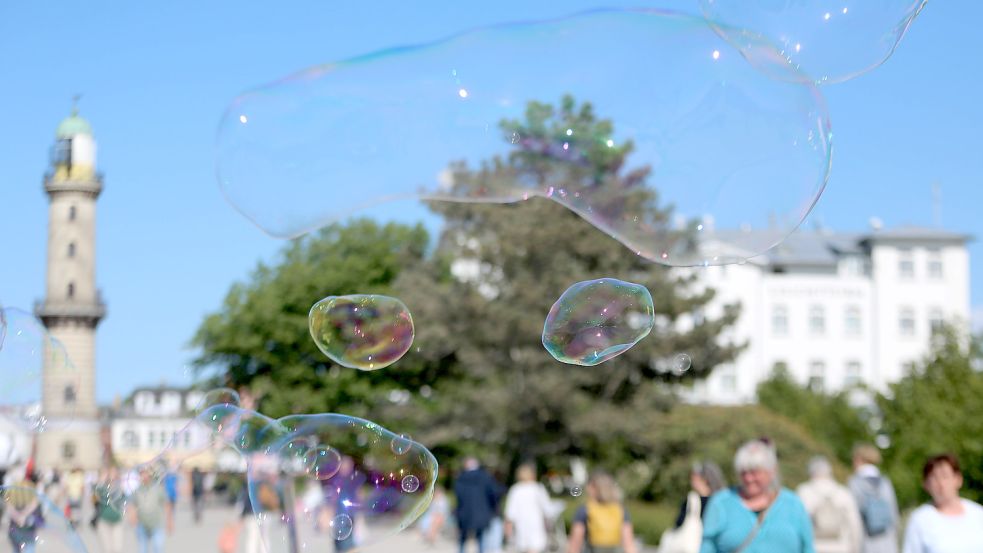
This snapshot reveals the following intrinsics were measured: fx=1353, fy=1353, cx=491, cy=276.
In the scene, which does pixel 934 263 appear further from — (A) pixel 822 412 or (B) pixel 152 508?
(B) pixel 152 508

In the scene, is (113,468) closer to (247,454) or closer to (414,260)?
(247,454)

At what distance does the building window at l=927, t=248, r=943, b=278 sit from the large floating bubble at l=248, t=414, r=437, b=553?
71090mm

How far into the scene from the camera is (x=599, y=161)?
258 inches

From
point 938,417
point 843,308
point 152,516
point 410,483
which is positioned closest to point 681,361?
point 152,516

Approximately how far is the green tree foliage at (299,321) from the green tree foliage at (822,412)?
18.0 meters

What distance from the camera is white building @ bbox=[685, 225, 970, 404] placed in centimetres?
7294

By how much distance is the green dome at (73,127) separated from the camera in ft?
205

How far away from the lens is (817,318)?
7344cm

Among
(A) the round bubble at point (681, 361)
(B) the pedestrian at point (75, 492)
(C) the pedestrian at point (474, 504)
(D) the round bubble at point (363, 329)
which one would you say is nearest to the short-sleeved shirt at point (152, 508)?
(B) the pedestrian at point (75, 492)

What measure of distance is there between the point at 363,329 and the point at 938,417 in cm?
2740

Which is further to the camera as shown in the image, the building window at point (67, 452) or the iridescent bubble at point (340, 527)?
the building window at point (67, 452)

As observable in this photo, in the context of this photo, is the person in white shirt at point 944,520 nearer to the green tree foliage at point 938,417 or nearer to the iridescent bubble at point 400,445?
the iridescent bubble at point 400,445

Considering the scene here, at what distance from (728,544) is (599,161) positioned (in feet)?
6.86

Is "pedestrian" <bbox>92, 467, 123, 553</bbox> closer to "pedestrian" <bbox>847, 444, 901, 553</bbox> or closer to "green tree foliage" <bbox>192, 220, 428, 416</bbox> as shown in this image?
"pedestrian" <bbox>847, 444, 901, 553</bbox>
